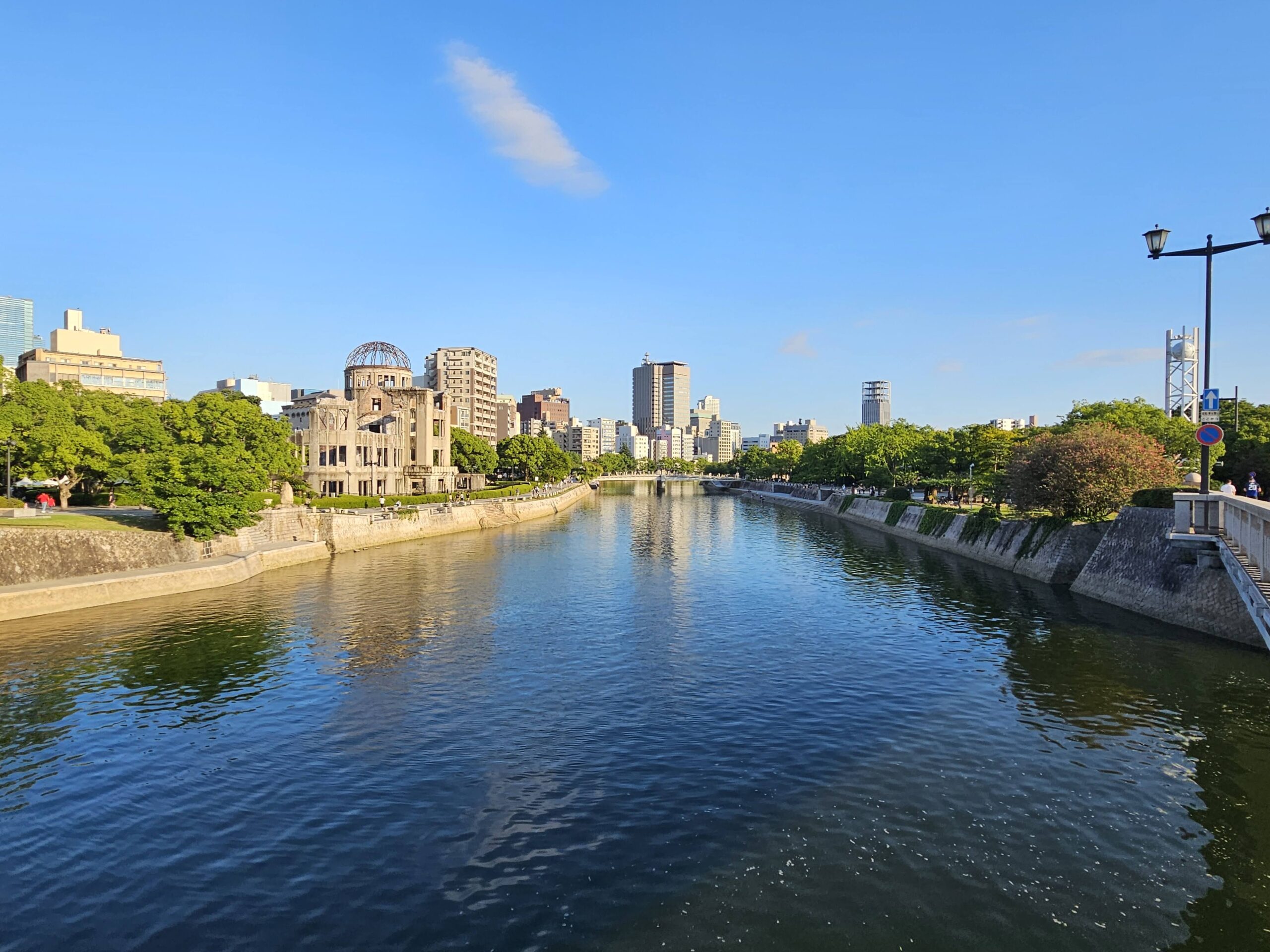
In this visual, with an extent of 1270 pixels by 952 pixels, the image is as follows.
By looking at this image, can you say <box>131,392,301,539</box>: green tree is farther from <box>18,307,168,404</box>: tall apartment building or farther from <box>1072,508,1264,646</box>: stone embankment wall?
<box>18,307,168,404</box>: tall apartment building

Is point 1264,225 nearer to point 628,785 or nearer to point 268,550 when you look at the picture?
point 628,785

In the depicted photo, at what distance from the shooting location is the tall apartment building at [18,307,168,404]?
138 m

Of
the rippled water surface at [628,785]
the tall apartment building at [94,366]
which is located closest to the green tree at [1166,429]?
the rippled water surface at [628,785]

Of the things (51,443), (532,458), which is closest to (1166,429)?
(51,443)

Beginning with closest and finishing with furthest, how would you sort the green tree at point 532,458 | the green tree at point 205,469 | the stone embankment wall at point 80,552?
the stone embankment wall at point 80,552 < the green tree at point 205,469 < the green tree at point 532,458

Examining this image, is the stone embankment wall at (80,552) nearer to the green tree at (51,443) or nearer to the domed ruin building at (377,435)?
the green tree at (51,443)

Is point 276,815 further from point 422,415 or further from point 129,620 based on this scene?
point 422,415

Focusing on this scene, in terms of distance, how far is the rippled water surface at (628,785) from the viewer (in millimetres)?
13781

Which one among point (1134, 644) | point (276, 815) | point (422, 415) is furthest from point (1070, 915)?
point (422, 415)

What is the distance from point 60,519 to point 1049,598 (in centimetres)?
6683

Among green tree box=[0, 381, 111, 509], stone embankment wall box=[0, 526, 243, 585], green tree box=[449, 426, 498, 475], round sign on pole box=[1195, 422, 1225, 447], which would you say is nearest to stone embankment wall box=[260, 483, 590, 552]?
stone embankment wall box=[0, 526, 243, 585]

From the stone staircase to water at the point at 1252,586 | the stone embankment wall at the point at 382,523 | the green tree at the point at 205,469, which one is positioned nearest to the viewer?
the stone staircase to water at the point at 1252,586

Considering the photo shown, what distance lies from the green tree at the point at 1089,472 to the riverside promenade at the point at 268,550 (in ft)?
193

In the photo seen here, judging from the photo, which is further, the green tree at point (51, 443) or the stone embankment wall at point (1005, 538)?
the green tree at point (51, 443)
